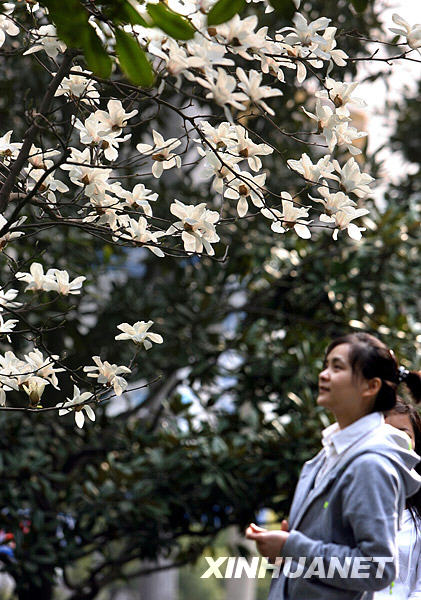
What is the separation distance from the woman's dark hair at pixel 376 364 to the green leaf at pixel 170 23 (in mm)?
1061

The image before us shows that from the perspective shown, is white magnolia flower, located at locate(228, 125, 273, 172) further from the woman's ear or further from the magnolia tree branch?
the woman's ear

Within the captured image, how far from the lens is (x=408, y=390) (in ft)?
7.22

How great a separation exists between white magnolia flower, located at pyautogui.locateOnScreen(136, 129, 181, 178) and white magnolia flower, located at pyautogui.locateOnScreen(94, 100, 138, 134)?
0.18ft

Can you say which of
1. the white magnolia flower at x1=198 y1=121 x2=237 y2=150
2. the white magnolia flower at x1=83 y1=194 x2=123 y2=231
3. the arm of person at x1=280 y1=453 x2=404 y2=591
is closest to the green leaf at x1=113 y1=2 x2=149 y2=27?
the white magnolia flower at x1=198 y1=121 x2=237 y2=150

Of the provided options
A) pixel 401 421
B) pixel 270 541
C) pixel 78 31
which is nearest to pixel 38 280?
pixel 78 31

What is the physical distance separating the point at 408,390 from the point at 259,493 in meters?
1.46

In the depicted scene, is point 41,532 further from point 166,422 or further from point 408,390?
point 408,390

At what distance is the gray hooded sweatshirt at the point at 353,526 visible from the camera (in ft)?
5.20

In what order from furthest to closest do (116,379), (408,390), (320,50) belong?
1. (408,390)
2. (116,379)
3. (320,50)

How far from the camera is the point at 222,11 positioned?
3.42 feet

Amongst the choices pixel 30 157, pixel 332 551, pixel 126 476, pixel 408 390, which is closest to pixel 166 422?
pixel 126 476

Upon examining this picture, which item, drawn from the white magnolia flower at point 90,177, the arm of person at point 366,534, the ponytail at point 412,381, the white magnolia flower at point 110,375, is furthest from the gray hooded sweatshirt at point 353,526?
the white magnolia flower at point 90,177

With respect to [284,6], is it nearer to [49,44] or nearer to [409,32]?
[409,32]

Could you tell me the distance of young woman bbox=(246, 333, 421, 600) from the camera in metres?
1.59
